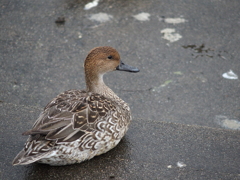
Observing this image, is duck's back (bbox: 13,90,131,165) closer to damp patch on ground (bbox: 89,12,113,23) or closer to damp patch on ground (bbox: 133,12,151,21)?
damp patch on ground (bbox: 89,12,113,23)

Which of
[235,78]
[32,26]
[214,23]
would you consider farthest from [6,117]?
[214,23]

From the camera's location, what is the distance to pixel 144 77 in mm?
5832

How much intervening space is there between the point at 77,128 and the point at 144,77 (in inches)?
105

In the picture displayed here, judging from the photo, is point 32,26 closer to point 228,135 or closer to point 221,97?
point 221,97

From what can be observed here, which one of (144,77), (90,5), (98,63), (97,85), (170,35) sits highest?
(98,63)

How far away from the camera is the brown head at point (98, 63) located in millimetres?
3912

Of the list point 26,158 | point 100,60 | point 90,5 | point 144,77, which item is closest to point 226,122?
point 144,77

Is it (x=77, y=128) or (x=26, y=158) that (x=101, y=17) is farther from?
(x=26, y=158)

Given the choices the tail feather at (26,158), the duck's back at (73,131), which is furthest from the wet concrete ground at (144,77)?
the tail feather at (26,158)

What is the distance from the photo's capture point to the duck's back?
10.5 feet

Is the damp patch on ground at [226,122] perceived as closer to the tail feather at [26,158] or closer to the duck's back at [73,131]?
the duck's back at [73,131]

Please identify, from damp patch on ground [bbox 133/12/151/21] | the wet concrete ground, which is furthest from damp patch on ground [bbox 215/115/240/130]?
damp patch on ground [bbox 133/12/151/21]

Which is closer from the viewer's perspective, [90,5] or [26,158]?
[26,158]

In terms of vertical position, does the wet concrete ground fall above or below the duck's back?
below
